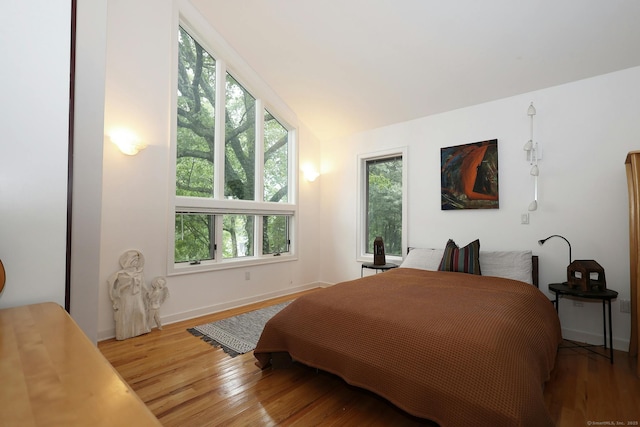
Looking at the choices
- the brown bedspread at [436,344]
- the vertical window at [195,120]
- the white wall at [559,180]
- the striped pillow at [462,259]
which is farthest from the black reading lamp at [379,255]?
the vertical window at [195,120]

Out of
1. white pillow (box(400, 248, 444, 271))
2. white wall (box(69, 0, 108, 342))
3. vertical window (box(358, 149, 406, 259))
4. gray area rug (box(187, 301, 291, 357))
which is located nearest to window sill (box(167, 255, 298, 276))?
gray area rug (box(187, 301, 291, 357))

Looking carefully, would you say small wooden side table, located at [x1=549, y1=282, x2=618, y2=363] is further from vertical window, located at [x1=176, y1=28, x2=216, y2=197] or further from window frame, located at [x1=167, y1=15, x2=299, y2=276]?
vertical window, located at [x1=176, y1=28, x2=216, y2=197]

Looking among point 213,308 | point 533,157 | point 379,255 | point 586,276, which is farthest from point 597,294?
point 213,308

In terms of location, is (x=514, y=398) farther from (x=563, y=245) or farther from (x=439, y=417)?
(x=563, y=245)

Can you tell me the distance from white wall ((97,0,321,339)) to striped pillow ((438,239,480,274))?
8.60 feet

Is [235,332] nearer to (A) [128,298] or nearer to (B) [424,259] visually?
(A) [128,298]

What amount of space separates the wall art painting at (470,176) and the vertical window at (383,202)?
58 cm

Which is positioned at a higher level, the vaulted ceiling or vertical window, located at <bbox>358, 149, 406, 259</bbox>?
the vaulted ceiling

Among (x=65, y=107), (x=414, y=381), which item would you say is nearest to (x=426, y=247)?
(x=414, y=381)

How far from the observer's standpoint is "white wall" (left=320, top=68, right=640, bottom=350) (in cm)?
272

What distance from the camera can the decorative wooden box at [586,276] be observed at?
249 cm

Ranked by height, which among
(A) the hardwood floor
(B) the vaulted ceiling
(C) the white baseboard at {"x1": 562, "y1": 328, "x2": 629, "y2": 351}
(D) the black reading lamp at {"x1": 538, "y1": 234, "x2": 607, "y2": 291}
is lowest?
(A) the hardwood floor

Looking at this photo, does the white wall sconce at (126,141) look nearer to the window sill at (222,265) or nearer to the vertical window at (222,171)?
the vertical window at (222,171)

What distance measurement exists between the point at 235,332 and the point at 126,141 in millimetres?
2130
